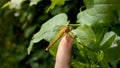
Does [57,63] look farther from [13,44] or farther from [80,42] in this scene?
[13,44]

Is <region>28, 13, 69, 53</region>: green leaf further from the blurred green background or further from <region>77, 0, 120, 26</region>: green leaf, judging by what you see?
the blurred green background

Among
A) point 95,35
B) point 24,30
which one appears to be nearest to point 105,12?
point 95,35

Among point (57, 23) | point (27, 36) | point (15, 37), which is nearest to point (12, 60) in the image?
point (15, 37)

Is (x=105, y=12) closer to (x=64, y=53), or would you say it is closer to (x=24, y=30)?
(x=64, y=53)

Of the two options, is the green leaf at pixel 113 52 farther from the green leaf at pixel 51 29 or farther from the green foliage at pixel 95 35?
the green leaf at pixel 51 29

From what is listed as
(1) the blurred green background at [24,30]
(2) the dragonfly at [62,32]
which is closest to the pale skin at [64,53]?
(2) the dragonfly at [62,32]

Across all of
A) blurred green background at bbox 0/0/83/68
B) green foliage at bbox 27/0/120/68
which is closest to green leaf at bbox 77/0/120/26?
green foliage at bbox 27/0/120/68
